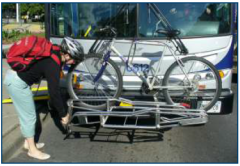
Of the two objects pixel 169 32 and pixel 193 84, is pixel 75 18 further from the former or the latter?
pixel 193 84

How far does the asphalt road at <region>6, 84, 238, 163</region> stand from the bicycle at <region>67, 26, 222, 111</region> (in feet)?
1.82

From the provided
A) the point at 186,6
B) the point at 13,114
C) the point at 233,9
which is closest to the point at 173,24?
the point at 186,6

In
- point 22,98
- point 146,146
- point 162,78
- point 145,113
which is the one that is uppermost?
point 162,78

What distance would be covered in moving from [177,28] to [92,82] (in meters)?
1.49

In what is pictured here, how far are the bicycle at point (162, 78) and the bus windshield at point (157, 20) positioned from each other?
0.74 ft

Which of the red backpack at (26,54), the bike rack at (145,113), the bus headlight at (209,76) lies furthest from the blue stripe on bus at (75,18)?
the bus headlight at (209,76)

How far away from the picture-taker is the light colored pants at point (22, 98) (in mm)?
3596

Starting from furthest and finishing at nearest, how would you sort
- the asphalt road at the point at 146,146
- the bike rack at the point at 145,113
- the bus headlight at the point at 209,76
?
1. the bus headlight at the point at 209,76
2. the asphalt road at the point at 146,146
3. the bike rack at the point at 145,113

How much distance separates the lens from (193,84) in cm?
437

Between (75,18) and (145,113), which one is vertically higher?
(75,18)

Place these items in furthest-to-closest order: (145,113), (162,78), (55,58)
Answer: (162,78) < (145,113) < (55,58)

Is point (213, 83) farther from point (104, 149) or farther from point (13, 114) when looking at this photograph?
point (13, 114)

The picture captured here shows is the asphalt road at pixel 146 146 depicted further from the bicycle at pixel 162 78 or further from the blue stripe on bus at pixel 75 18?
the blue stripe on bus at pixel 75 18

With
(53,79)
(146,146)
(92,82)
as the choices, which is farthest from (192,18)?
(53,79)
